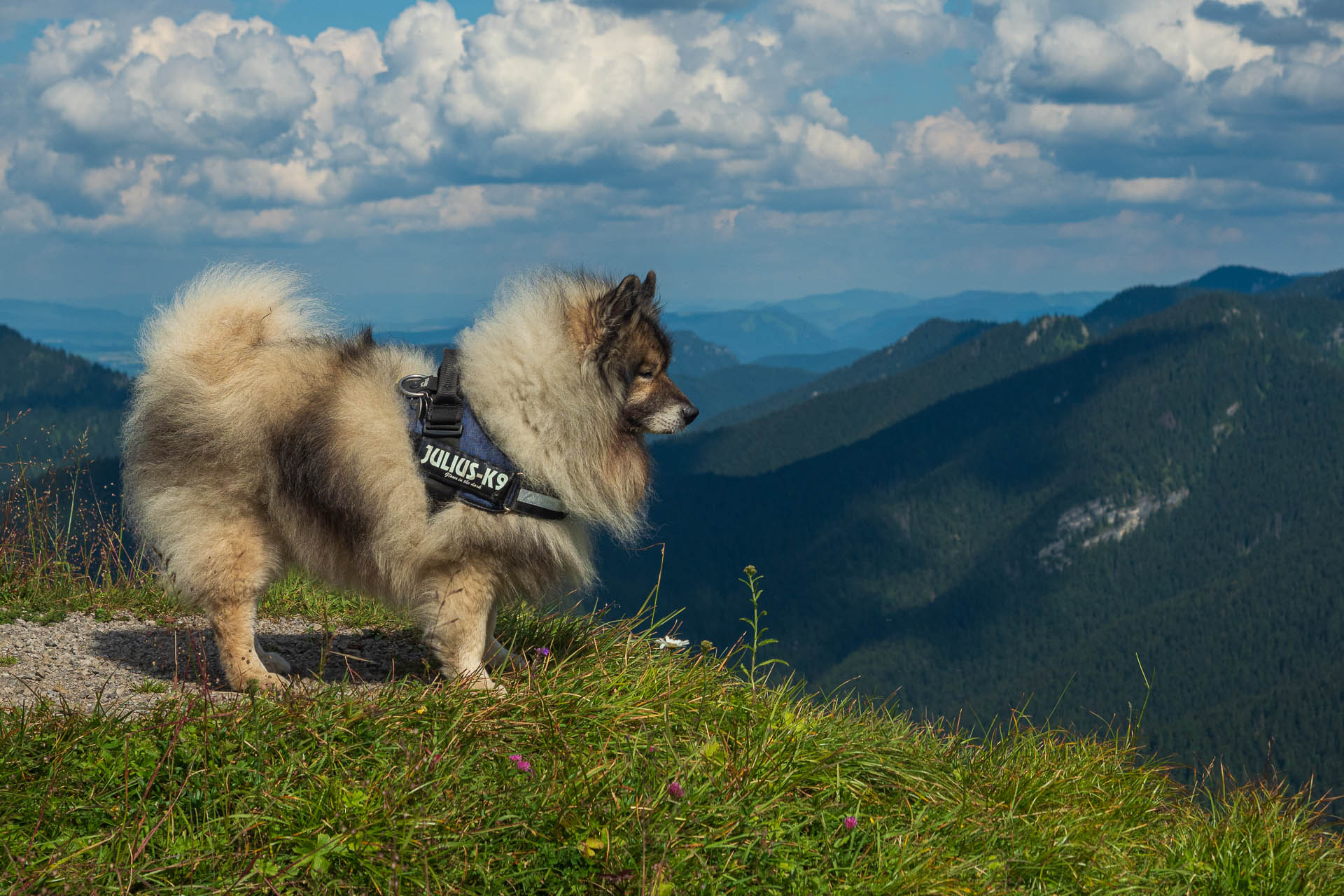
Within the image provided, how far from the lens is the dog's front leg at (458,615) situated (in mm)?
5348

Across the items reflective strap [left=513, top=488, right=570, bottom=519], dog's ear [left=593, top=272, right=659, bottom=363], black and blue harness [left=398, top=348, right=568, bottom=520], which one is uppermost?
dog's ear [left=593, top=272, right=659, bottom=363]

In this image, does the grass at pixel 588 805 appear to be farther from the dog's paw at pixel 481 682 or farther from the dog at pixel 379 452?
the dog at pixel 379 452

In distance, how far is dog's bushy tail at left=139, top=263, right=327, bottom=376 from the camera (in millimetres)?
5656

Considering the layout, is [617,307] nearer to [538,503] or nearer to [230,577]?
[538,503]

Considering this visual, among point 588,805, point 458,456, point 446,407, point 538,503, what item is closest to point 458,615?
point 538,503

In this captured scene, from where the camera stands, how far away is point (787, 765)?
14.0ft

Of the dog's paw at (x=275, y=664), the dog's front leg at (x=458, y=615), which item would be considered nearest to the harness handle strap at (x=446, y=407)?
the dog's front leg at (x=458, y=615)

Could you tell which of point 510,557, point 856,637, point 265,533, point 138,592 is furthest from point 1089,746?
point 856,637

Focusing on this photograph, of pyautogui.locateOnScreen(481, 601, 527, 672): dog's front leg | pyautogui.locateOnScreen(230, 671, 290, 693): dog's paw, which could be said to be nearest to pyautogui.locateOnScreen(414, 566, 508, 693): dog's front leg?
pyautogui.locateOnScreen(481, 601, 527, 672): dog's front leg

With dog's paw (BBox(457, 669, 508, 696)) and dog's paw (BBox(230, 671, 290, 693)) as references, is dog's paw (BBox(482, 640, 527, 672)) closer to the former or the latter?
dog's paw (BBox(457, 669, 508, 696))

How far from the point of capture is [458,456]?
5.28 m

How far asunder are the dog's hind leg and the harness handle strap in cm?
127

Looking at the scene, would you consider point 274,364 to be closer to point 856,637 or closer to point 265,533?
point 265,533

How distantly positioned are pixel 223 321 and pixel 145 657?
2.33m
